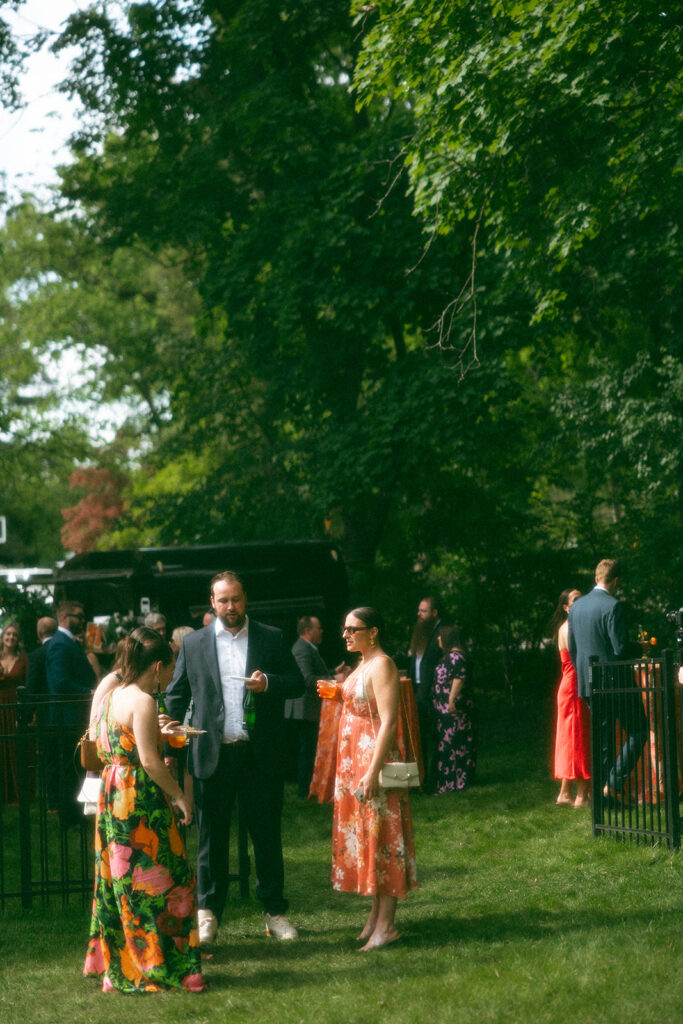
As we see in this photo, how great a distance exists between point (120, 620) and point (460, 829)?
7603 mm

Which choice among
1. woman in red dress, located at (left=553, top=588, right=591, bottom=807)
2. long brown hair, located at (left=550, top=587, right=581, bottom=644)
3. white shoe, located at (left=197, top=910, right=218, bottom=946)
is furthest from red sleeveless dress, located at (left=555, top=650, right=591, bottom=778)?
white shoe, located at (left=197, top=910, right=218, bottom=946)

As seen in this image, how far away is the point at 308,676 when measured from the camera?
540 inches

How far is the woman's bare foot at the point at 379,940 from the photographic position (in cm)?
707

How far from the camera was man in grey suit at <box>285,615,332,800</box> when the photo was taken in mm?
13827

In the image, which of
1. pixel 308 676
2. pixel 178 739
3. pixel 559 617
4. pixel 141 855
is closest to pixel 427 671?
pixel 308 676

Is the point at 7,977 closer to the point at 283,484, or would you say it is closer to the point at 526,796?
the point at 526,796

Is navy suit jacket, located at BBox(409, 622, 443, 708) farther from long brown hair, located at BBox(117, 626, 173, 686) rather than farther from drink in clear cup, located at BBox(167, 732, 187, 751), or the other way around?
long brown hair, located at BBox(117, 626, 173, 686)

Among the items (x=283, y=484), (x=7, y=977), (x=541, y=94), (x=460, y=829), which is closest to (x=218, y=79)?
(x=283, y=484)

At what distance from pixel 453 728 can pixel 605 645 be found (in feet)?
9.50

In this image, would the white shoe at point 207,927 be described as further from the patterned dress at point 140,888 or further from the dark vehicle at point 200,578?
the dark vehicle at point 200,578

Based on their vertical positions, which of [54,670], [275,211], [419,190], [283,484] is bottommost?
[54,670]

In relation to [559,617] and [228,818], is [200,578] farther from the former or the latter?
[228,818]

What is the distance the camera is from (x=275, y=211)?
2027 centimetres

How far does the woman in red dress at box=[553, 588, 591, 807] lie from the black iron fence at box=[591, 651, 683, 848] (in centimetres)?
113
